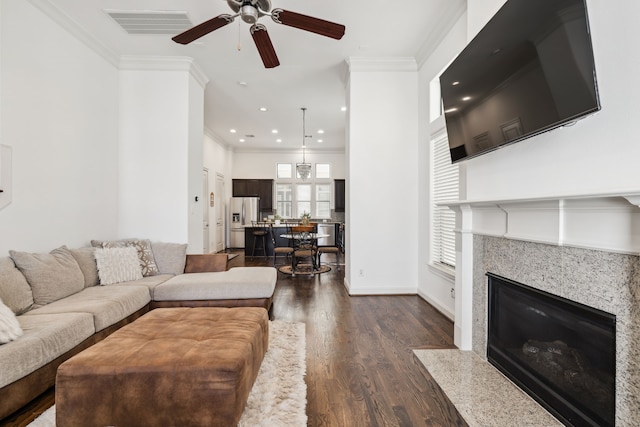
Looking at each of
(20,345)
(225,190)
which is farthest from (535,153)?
(225,190)

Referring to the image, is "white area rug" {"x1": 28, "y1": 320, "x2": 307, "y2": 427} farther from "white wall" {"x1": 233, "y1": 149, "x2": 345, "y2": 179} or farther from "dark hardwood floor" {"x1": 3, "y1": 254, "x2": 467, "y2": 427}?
"white wall" {"x1": 233, "y1": 149, "x2": 345, "y2": 179}

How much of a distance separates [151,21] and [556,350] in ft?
15.0

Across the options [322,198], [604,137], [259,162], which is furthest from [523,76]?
[259,162]

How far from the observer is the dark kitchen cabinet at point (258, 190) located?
10.2 m

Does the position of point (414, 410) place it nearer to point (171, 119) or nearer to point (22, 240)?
point (22, 240)

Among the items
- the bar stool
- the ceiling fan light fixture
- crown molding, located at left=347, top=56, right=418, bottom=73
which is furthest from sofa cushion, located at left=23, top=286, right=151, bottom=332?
the bar stool

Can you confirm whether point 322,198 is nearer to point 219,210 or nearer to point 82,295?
point 219,210

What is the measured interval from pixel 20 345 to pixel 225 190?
8.26 m

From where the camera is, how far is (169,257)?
388 centimetres

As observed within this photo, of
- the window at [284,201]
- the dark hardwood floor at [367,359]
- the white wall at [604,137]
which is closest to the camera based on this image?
the white wall at [604,137]

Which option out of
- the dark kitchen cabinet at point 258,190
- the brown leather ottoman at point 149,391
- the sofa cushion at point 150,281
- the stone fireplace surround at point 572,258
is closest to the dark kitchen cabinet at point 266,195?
the dark kitchen cabinet at point 258,190

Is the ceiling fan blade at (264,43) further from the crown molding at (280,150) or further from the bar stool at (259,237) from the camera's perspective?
the crown molding at (280,150)

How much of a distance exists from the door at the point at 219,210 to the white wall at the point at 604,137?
26.5 feet

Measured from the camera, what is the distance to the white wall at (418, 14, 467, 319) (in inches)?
134
